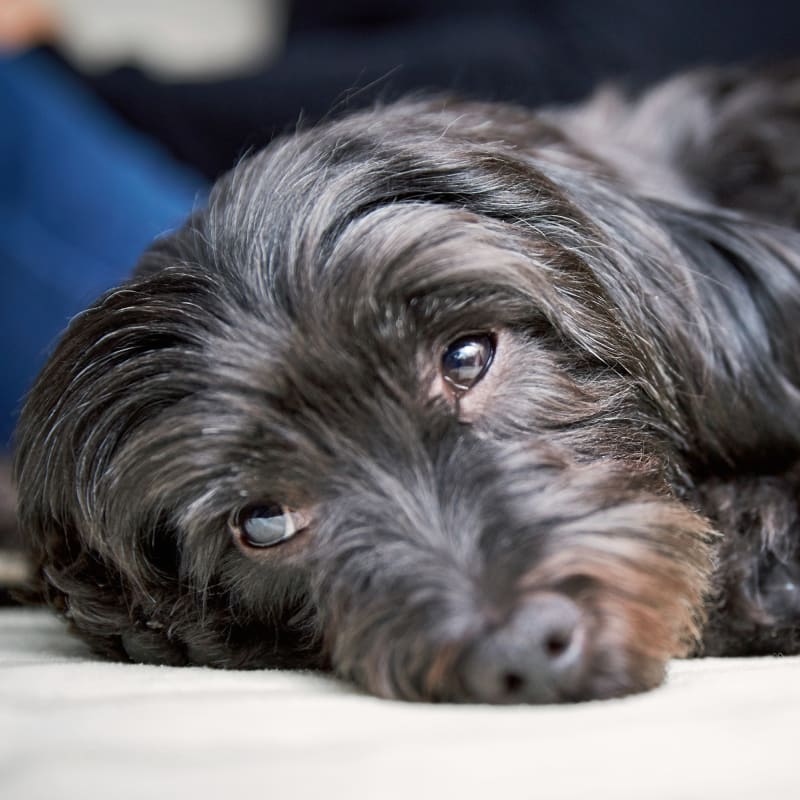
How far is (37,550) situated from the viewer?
83.4 inches

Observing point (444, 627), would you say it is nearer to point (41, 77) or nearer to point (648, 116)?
point (648, 116)

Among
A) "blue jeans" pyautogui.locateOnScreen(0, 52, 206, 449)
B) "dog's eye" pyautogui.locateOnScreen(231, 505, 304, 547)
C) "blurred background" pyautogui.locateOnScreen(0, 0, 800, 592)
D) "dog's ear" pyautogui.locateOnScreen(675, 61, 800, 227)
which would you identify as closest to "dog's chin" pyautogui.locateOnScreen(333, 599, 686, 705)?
"dog's eye" pyautogui.locateOnScreen(231, 505, 304, 547)

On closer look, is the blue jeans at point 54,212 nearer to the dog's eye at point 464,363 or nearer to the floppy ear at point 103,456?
the floppy ear at point 103,456

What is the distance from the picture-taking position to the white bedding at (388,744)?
1.15 meters

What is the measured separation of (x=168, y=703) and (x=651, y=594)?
72cm

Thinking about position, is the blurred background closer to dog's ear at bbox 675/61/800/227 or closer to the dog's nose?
dog's ear at bbox 675/61/800/227

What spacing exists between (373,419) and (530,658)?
53 cm

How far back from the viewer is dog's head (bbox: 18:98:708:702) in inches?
63.3

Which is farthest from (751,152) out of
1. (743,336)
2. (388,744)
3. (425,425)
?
(388,744)

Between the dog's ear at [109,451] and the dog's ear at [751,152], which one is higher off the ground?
the dog's ear at [751,152]

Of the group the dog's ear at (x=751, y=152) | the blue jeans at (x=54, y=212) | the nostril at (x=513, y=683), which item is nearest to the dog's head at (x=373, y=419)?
the nostril at (x=513, y=683)

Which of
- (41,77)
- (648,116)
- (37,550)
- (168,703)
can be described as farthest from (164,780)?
(41,77)

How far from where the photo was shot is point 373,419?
1748 millimetres

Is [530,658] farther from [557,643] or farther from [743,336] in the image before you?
[743,336]
